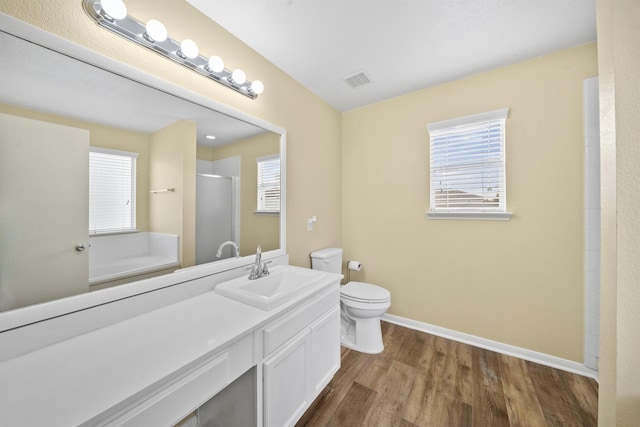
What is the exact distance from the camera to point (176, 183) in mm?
1242

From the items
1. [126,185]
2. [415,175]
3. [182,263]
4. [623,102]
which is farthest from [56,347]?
[415,175]

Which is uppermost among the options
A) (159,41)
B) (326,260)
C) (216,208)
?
(159,41)

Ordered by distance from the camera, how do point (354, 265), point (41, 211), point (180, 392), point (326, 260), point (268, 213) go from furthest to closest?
point (354, 265)
point (326, 260)
point (268, 213)
point (41, 211)
point (180, 392)

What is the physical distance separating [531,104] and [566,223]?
96cm

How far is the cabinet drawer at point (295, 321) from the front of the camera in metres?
1.01

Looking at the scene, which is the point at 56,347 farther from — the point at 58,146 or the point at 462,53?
the point at 462,53

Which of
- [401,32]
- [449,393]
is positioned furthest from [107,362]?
[401,32]

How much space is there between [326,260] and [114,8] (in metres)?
2.04

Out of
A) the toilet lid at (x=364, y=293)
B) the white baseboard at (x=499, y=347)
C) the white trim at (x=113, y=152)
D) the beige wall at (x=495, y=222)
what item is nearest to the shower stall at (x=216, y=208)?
the white trim at (x=113, y=152)

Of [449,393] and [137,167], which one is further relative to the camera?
[449,393]

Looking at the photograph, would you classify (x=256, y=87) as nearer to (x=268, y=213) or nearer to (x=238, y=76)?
(x=238, y=76)

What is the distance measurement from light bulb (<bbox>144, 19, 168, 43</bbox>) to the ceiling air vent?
1407mm

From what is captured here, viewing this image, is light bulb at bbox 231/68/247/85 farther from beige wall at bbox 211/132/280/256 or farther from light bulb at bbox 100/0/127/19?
light bulb at bbox 100/0/127/19

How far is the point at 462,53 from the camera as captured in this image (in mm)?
1708
